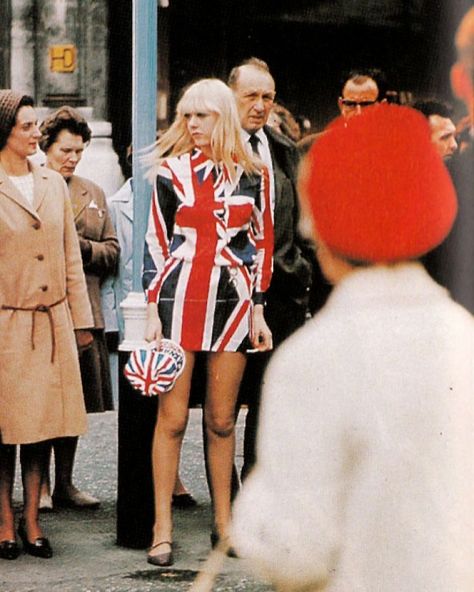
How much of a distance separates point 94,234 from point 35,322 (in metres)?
1.10

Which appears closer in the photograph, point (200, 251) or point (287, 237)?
point (200, 251)

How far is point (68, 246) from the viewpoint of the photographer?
17.8 feet

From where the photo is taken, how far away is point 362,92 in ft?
17.7

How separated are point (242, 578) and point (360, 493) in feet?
9.75

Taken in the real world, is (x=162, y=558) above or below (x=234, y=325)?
below

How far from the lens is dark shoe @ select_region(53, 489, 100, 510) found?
6.04m

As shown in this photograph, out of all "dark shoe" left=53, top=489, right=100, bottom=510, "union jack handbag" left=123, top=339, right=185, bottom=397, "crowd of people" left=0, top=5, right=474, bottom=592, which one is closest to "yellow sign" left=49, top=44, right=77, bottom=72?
"crowd of people" left=0, top=5, right=474, bottom=592

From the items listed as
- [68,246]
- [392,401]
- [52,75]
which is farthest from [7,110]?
[52,75]

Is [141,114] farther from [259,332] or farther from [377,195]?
[377,195]

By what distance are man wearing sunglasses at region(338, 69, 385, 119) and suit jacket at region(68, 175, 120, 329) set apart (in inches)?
51.2

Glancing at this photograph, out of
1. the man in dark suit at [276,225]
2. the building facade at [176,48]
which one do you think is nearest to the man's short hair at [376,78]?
the man in dark suit at [276,225]

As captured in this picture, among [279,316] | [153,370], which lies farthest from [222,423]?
[279,316]

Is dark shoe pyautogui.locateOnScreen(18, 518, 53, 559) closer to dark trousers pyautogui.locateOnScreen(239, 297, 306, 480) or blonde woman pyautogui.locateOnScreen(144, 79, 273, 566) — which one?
blonde woman pyautogui.locateOnScreen(144, 79, 273, 566)

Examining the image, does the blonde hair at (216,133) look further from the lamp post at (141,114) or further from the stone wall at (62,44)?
the stone wall at (62,44)
